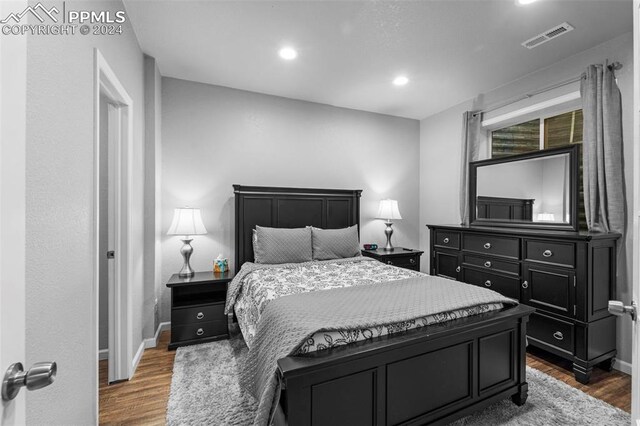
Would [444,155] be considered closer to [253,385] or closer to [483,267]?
[483,267]

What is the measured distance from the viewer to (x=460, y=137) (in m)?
4.10

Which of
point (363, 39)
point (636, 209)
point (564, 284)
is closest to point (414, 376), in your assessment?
point (636, 209)

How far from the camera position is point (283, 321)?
1704 mm

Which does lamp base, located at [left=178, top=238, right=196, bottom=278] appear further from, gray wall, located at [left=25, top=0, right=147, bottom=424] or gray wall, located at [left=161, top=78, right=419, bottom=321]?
gray wall, located at [left=25, top=0, right=147, bottom=424]

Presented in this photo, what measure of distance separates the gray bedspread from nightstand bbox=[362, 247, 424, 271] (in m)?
1.58

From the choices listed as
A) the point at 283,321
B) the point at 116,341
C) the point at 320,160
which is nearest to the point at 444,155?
the point at 320,160

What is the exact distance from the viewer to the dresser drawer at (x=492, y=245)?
2904mm

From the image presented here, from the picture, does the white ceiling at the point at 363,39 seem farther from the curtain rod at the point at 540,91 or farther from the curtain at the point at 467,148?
the curtain at the point at 467,148

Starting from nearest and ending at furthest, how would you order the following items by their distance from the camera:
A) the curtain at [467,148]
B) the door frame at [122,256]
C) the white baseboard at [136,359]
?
the door frame at [122,256] < the white baseboard at [136,359] < the curtain at [467,148]

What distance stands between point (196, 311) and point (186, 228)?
2.73 ft

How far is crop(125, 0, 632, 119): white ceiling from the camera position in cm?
221

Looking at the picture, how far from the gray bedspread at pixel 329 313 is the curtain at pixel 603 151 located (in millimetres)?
1366

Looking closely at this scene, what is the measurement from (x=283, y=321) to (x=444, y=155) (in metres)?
3.67

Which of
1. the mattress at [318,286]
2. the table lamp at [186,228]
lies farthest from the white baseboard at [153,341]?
the mattress at [318,286]
